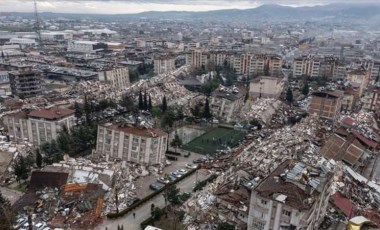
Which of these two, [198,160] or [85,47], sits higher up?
[85,47]

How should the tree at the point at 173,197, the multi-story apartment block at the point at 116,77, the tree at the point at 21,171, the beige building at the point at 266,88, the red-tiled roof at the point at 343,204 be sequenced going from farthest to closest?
the multi-story apartment block at the point at 116,77, the beige building at the point at 266,88, the tree at the point at 21,171, the tree at the point at 173,197, the red-tiled roof at the point at 343,204

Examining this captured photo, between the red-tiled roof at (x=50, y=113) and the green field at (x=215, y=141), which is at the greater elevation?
the red-tiled roof at (x=50, y=113)

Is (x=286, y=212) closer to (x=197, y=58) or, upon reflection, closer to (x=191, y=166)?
(x=191, y=166)

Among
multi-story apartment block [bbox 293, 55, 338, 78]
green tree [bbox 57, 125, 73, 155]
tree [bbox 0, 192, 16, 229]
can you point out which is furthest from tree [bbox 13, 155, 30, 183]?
multi-story apartment block [bbox 293, 55, 338, 78]

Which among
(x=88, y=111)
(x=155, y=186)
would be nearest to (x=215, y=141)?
(x=155, y=186)

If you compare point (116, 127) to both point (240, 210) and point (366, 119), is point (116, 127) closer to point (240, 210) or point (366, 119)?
point (240, 210)

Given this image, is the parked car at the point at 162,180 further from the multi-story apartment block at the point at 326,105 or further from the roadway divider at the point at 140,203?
the multi-story apartment block at the point at 326,105

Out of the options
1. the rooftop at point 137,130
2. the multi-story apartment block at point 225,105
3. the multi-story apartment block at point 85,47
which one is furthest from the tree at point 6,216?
the multi-story apartment block at point 85,47

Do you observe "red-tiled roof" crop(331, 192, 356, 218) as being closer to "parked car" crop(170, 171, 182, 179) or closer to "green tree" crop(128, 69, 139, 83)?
"parked car" crop(170, 171, 182, 179)
